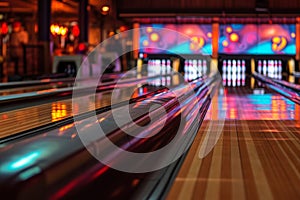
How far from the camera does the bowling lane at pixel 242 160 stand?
1.36 meters

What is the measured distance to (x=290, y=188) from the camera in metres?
1.40

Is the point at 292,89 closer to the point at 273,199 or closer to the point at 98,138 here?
the point at 98,138

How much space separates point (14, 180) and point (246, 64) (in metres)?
9.82

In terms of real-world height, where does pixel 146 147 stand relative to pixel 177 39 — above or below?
below

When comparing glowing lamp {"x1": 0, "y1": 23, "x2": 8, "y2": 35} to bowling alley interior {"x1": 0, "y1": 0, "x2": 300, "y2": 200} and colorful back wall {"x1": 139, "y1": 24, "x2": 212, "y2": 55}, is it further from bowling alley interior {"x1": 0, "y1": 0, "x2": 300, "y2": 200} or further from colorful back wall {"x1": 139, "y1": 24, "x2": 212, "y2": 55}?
bowling alley interior {"x1": 0, "y1": 0, "x2": 300, "y2": 200}

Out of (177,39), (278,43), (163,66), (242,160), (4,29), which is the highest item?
(4,29)

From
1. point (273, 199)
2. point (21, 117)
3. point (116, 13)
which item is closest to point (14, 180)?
point (273, 199)

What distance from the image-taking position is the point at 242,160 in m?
1.80

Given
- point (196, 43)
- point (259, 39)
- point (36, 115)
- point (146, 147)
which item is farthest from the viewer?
point (196, 43)

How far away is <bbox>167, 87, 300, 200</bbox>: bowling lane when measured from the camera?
4.45 ft

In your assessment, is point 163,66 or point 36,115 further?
A: point 163,66

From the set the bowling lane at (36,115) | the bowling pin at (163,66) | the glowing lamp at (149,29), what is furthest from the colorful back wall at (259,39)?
the bowling lane at (36,115)

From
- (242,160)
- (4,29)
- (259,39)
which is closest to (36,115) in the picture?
(242,160)

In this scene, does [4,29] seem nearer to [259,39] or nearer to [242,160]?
[259,39]
